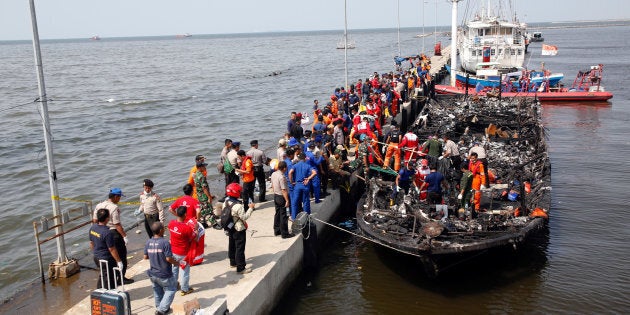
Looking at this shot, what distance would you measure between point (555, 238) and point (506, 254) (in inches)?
82.7

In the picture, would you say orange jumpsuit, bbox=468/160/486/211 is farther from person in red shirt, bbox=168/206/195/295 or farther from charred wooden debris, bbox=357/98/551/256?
person in red shirt, bbox=168/206/195/295

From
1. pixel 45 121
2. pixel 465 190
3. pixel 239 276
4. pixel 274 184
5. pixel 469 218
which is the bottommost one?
pixel 239 276

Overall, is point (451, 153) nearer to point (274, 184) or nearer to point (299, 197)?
point (299, 197)

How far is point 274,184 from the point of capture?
9.98 m

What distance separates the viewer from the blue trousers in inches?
415

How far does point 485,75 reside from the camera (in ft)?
113

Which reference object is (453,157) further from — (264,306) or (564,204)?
(264,306)

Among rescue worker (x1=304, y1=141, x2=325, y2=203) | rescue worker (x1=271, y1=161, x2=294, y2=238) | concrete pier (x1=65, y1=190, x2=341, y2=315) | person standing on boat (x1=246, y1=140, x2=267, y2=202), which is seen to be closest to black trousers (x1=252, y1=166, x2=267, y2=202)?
person standing on boat (x1=246, y1=140, x2=267, y2=202)

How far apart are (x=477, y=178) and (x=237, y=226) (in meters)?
6.08

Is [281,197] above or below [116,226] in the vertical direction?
below

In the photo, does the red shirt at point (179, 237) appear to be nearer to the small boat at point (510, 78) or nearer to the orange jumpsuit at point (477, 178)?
the orange jumpsuit at point (477, 178)

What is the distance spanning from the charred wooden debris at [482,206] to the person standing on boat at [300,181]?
1404mm

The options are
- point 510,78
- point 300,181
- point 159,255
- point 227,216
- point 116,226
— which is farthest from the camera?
point 510,78

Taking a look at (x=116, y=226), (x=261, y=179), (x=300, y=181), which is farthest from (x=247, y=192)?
(x=116, y=226)
